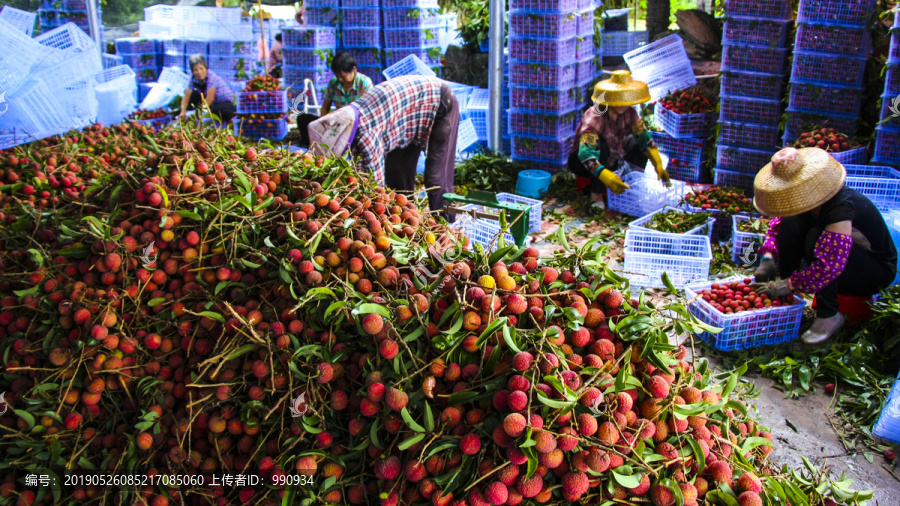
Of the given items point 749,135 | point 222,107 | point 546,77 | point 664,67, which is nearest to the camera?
point 749,135

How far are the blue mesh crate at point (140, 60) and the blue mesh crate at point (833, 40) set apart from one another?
804 cm

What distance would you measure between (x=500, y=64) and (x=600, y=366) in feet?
16.7

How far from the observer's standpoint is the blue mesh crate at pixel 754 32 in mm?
4535

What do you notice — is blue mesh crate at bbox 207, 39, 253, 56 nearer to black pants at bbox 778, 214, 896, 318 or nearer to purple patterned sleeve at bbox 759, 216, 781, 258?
purple patterned sleeve at bbox 759, 216, 781, 258

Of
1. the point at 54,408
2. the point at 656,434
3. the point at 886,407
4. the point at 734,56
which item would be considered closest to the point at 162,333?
the point at 54,408

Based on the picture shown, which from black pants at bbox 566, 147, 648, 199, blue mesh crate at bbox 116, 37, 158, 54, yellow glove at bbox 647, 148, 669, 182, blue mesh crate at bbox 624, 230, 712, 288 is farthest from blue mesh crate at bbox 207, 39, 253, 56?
blue mesh crate at bbox 624, 230, 712, 288

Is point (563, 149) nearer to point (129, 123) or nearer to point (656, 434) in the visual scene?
point (129, 123)

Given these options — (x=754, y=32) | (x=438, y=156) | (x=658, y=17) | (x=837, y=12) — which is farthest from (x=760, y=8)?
(x=658, y=17)

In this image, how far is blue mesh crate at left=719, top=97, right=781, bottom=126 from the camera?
467 cm

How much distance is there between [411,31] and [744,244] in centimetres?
421

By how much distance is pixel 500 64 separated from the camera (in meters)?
5.88

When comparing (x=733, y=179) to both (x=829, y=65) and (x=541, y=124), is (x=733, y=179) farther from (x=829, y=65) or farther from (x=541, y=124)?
(x=541, y=124)

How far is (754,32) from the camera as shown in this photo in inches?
182

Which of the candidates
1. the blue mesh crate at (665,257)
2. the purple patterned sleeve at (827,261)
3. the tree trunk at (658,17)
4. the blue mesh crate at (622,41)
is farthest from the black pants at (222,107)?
the purple patterned sleeve at (827,261)
